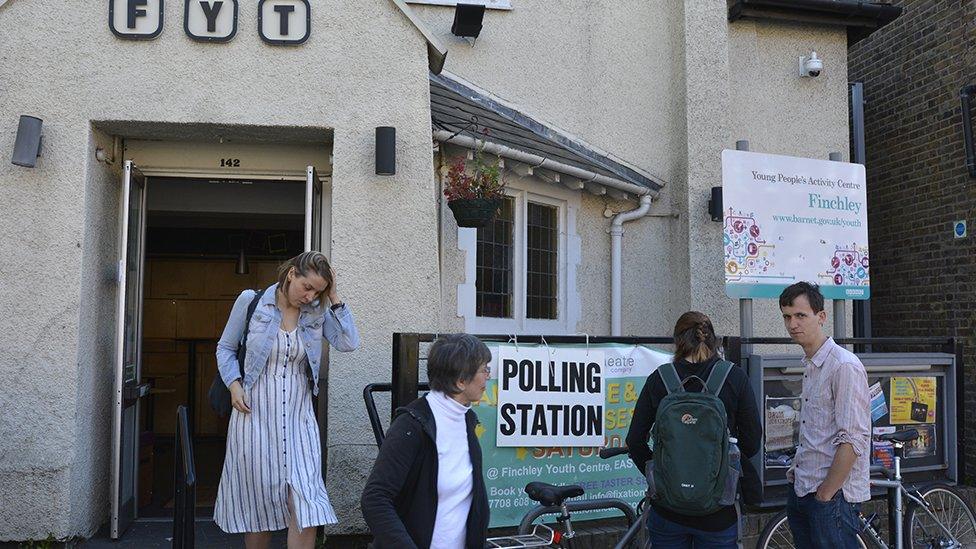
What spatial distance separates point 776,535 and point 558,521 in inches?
84.4

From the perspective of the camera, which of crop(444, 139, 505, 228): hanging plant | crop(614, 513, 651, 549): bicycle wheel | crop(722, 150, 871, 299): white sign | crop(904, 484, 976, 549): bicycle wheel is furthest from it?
crop(722, 150, 871, 299): white sign

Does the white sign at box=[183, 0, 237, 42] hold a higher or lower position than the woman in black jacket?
higher

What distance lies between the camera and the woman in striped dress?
452 centimetres

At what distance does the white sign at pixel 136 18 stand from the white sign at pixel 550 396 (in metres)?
3.14

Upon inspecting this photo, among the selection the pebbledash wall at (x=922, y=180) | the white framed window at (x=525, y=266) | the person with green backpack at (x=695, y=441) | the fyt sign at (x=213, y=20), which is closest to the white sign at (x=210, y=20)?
the fyt sign at (x=213, y=20)

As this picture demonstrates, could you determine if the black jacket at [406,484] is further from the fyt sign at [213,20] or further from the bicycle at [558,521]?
the fyt sign at [213,20]

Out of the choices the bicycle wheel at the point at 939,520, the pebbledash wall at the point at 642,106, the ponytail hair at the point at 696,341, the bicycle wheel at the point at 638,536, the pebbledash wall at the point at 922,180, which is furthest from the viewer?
the pebbledash wall at the point at 922,180

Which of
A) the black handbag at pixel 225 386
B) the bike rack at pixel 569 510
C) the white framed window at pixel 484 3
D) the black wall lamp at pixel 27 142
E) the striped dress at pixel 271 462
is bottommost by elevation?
the bike rack at pixel 569 510

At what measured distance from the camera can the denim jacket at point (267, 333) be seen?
14.9ft

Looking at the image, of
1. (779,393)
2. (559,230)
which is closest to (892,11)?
(559,230)

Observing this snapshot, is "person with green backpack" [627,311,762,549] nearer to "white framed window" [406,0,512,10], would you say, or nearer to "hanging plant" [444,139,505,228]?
"hanging plant" [444,139,505,228]

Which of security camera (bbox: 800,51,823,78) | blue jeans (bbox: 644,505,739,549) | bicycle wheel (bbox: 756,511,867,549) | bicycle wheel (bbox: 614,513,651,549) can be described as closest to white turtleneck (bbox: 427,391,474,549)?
blue jeans (bbox: 644,505,739,549)

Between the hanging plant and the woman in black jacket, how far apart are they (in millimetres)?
3619

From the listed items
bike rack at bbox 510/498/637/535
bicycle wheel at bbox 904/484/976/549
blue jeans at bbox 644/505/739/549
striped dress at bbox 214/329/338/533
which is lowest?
bicycle wheel at bbox 904/484/976/549
